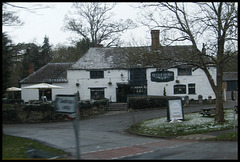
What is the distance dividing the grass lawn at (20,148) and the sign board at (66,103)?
3.00 metres

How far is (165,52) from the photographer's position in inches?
744

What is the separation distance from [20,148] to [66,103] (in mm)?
4803

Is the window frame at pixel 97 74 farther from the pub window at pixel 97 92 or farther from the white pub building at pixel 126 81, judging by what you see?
the pub window at pixel 97 92

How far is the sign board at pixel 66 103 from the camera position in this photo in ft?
25.2

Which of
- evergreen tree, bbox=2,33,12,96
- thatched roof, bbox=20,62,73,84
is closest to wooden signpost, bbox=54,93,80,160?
evergreen tree, bbox=2,33,12,96

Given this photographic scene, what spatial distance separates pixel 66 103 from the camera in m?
7.87

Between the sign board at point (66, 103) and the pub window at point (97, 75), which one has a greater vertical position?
the pub window at point (97, 75)

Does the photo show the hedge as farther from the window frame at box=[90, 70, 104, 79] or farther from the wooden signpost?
the wooden signpost

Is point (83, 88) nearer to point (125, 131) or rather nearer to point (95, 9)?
point (95, 9)

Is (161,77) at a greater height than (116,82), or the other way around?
(161,77)

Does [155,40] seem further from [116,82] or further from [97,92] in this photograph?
[97,92]

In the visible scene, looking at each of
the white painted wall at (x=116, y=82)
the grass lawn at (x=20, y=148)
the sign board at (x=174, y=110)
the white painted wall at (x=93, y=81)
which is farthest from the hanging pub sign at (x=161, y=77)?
the grass lawn at (x=20, y=148)

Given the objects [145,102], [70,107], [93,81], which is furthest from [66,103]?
[93,81]

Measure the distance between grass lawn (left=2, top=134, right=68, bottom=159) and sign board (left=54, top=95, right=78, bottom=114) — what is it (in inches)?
118
